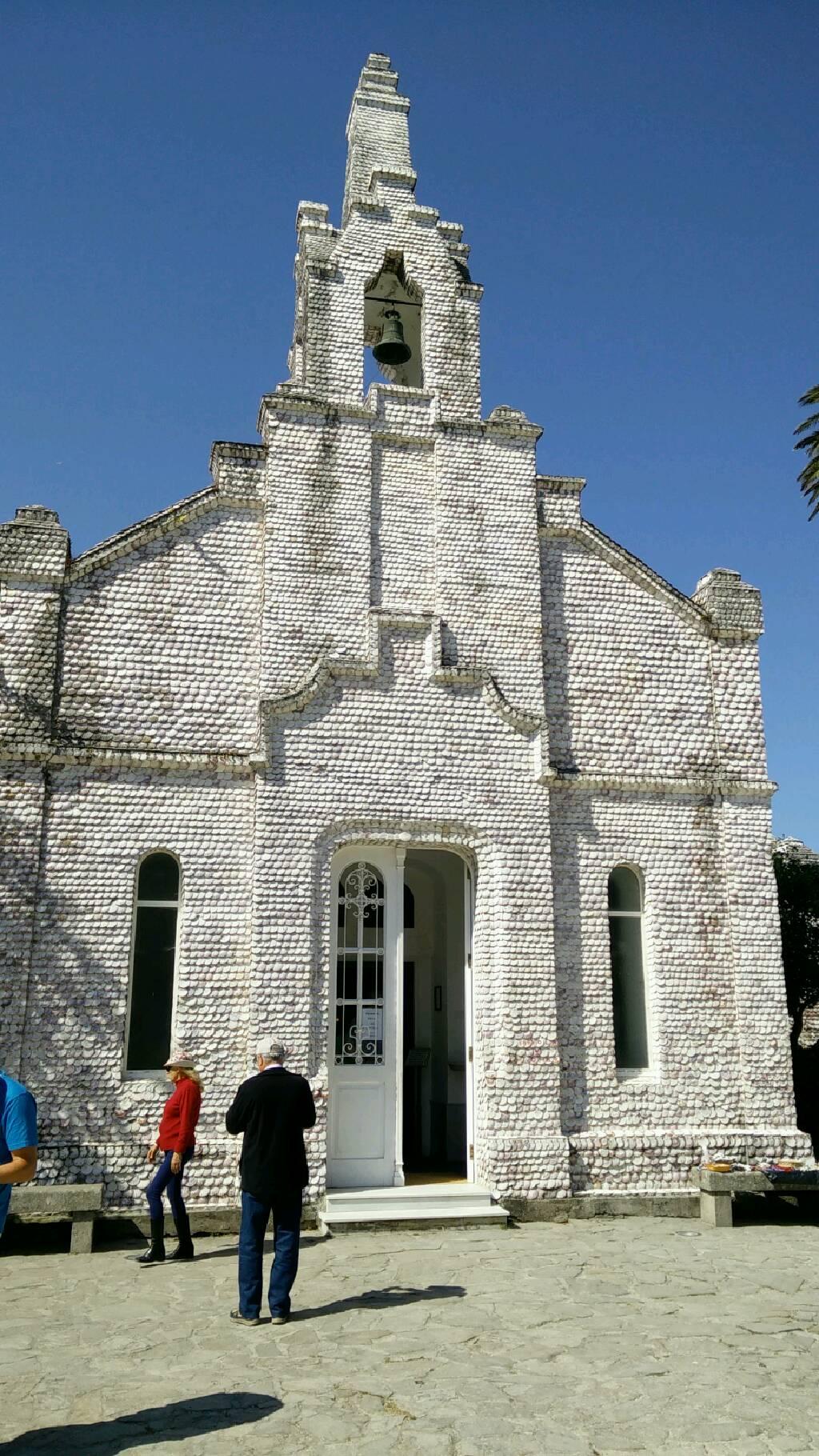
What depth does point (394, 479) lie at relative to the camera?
42.5 ft

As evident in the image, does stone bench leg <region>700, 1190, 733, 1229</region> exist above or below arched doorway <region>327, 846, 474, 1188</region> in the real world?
below

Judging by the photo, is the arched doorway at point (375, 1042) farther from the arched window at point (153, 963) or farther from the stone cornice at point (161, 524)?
the stone cornice at point (161, 524)

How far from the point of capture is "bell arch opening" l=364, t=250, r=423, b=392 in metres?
13.6

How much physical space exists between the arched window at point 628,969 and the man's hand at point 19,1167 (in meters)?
8.38

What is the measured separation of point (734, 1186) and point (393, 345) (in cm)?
1043

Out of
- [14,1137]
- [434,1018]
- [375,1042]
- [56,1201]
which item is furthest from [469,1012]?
[14,1137]

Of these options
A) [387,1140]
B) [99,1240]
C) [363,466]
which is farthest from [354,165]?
[99,1240]

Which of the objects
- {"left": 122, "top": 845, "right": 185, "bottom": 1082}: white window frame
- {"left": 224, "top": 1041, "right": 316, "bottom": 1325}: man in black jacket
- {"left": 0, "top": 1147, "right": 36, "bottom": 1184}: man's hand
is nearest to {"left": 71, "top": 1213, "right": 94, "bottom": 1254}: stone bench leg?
{"left": 122, "top": 845, "right": 185, "bottom": 1082}: white window frame

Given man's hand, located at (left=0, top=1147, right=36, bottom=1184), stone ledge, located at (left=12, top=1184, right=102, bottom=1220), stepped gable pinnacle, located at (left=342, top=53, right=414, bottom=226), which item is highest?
stepped gable pinnacle, located at (left=342, top=53, right=414, bottom=226)

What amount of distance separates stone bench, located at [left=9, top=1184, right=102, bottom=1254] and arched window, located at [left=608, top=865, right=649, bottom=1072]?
572 centimetres

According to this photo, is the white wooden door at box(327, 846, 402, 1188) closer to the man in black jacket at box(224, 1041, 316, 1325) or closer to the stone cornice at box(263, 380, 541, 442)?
the man in black jacket at box(224, 1041, 316, 1325)

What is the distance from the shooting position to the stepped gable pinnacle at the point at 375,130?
1413 cm

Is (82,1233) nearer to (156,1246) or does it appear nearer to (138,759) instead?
(156,1246)

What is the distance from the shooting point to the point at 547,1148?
36.6 ft
